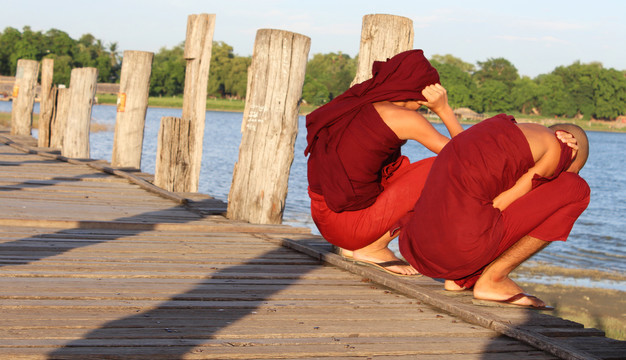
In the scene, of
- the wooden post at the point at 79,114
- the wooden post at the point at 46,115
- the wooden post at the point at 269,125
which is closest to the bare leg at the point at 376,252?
the wooden post at the point at 269,125

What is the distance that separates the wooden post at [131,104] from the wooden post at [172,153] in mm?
2096

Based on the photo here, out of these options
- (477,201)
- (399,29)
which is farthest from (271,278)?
(399,29)

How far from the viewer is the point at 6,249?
4254 millimetres

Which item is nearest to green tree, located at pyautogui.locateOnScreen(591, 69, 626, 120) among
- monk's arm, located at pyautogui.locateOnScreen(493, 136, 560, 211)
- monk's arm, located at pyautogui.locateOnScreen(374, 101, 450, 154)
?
monk's arm, located at pyautogui.locateOnScreen(374, 101, 450, 154)

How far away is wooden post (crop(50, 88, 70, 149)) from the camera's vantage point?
13586 millimetres

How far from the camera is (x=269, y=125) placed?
6.04 m

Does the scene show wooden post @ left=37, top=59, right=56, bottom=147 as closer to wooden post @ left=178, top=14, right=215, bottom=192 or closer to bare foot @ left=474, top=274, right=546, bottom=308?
wooden post @ left=178, top=14, right=215, bottom=192

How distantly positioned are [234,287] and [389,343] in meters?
1.07

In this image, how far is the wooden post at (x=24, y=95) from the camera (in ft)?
56.3

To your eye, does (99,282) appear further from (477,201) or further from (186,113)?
(186,113)

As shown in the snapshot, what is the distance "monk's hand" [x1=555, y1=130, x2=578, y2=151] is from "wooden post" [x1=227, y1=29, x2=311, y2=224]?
285 centimetres

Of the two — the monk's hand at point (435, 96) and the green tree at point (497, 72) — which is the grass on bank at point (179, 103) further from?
the monk's hand at point (435, 96)

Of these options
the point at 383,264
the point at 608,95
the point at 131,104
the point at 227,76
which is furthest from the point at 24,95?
the point at 608,95

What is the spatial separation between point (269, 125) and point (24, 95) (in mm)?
12784
